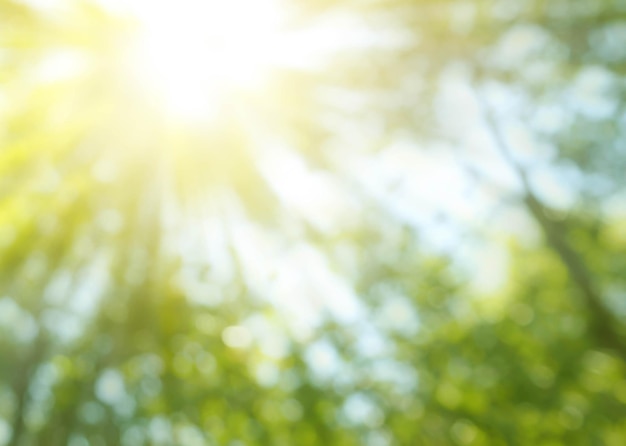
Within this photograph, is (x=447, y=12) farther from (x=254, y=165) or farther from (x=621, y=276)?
(x=621, y=276)

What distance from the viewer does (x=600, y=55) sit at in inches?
385

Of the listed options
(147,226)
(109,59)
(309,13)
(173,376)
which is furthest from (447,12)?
(173,376)

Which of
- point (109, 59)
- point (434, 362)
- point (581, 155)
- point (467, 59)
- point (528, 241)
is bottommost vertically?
point (434, 362)

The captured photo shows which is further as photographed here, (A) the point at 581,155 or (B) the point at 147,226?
(A) the point at 581,155

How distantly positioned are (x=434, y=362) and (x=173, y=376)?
5113 mm

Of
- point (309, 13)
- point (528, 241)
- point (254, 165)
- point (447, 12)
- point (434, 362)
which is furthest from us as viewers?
point (528, 241)

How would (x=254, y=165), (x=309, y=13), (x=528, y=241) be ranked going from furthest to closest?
1. (x=528, y=241)
2. (x=254, y=165)
3. (x=309, y=13)

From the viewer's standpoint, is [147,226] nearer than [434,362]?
Yes

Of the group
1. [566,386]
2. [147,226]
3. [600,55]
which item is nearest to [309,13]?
[147,226]

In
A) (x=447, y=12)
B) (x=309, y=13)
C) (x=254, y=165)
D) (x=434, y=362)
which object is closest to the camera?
(x=309, y=13)

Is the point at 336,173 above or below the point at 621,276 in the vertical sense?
above

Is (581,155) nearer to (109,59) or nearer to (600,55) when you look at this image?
(600,55)

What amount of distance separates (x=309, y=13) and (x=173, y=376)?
660cm

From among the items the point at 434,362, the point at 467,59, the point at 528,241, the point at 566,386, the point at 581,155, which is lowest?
the point at 566,386
